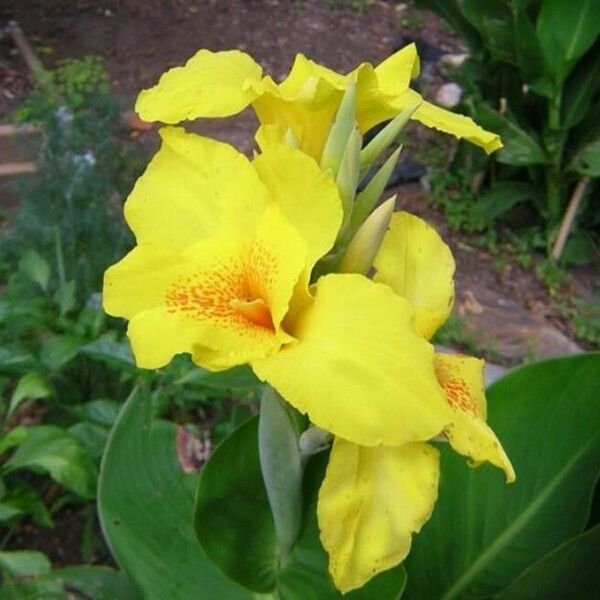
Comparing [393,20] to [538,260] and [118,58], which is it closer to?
[118,58]

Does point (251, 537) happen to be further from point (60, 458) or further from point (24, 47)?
point (24, 47)

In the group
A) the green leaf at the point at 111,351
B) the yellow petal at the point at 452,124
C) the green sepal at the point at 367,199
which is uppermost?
the yellow petal at the point at 452,124

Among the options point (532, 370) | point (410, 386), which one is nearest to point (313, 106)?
point (410, 386)

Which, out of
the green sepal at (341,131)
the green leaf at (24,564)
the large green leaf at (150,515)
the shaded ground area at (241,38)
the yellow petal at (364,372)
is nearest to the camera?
the yellow petal at (364,372)

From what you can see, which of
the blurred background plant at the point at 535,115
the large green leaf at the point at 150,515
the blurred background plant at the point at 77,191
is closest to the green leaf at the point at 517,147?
the blurred background plant at the point at 535,115

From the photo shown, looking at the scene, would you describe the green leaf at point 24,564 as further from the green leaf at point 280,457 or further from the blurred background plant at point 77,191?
the blurred background plant at point 77,191

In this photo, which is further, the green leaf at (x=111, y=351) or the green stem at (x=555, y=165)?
the green stem at (x=555, y=165)
